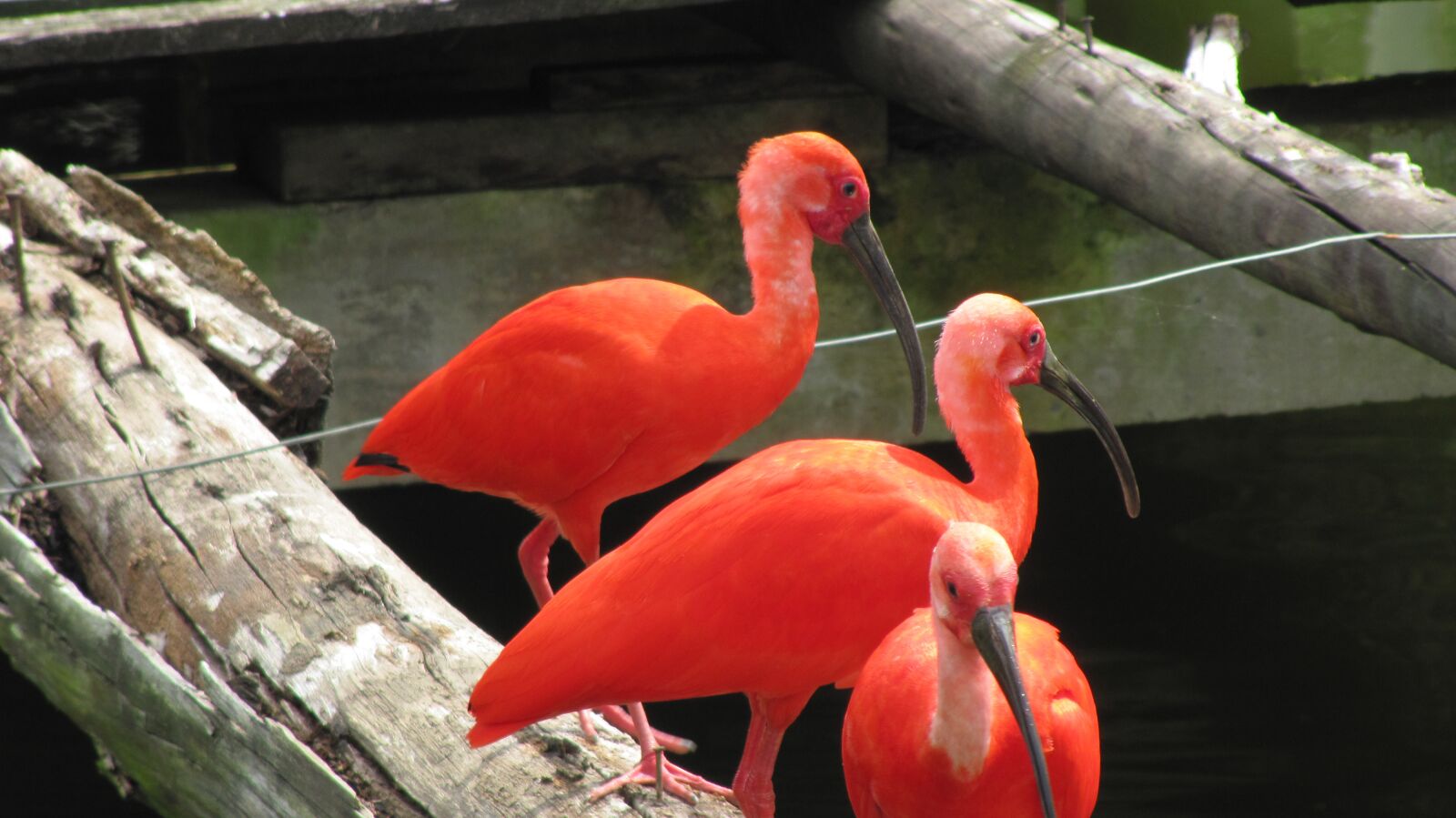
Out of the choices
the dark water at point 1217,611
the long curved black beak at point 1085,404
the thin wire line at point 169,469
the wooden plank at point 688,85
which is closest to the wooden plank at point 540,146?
the wooden plank at point 688,85

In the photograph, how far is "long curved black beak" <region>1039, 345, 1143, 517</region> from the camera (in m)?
3.43

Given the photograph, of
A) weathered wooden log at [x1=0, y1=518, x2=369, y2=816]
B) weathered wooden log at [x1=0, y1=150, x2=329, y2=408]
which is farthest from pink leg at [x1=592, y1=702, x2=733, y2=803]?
weathered wooden log at [x1=0, y1=150, x2=329, y2=408]

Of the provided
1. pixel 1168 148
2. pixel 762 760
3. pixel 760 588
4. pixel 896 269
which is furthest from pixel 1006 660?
pixel 896 269

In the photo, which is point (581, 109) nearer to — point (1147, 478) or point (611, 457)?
point (611, 457)

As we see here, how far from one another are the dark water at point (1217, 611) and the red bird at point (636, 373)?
1528 millimetres

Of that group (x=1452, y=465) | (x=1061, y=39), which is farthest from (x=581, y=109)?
(x=1452, y=465)

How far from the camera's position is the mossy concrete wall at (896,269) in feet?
17.9

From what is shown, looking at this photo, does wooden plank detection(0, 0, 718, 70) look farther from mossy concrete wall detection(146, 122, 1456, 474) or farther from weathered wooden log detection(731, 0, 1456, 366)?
weathered wooden log detection(731, 0, 1456, 366)

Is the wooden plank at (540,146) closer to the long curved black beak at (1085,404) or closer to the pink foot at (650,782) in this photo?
the long curved black beak at (1085,404)

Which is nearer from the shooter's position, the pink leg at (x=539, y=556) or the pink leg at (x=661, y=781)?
the pink leg at (x=661, y=781)

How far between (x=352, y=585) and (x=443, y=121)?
269 centimetres

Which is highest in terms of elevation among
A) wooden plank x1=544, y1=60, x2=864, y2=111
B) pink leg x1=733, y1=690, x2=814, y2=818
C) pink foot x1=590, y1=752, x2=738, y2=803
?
wooden plank x1=544, y1=60, x2=864, y2=111

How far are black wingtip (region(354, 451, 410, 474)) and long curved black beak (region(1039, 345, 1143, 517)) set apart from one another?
147cm

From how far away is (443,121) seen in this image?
5.51 metres
